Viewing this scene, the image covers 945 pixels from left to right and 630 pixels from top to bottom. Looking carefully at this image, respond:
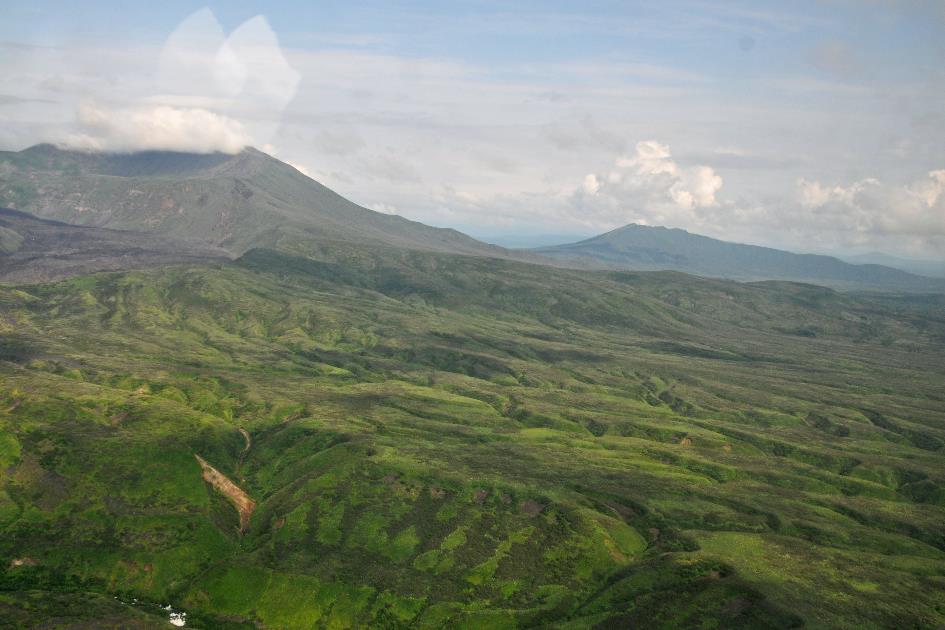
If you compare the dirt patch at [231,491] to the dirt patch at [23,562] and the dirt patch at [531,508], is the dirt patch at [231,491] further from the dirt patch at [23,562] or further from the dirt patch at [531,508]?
the dirt patch at [531,508]

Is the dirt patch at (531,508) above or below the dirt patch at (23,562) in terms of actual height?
above

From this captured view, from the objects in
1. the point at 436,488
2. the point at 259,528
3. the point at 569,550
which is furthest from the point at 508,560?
the point at 259,528

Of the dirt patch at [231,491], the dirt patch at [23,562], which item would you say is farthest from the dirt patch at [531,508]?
the dirt patch at [23,562]

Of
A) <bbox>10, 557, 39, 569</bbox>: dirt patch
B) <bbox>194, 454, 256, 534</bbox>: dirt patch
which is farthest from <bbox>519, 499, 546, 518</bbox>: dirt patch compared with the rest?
<bbox>10, 557, 39, 569</bbox>: dirt patch

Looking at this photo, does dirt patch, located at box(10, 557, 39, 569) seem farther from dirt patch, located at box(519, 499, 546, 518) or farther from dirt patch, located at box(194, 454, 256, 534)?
dirt patch, located at box(519, 499, 546, 518)

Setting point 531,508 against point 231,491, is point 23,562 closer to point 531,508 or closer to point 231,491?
point 231,491

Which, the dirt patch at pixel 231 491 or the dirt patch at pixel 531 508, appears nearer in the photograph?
the dirt patch at pixel 531 508

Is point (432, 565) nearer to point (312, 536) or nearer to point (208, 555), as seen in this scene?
point (312, 536)

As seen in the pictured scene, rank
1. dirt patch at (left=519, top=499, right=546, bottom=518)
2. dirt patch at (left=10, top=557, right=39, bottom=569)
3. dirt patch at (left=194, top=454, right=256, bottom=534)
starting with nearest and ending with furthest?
dirt patch at (left=10, top=557, right=39, bottom=569) → dirt patch at (left=519, top=499, right=546, bottom=518) → dirt patch at (left=194, top=454, right=256, bottom=534)
